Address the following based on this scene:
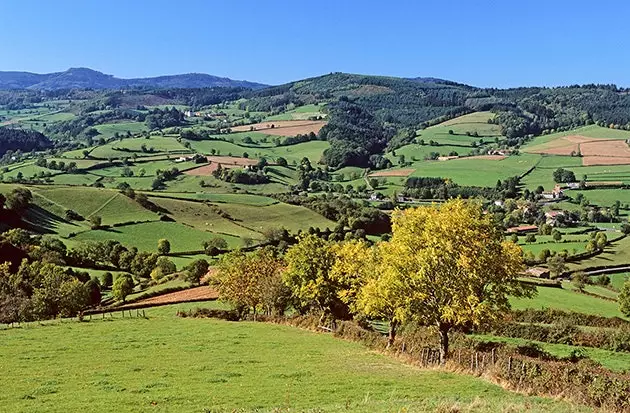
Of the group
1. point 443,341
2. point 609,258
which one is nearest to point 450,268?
point 443,341

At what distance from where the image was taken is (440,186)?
19088cm

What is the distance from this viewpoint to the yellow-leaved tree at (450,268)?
33719mm

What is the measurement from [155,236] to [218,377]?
3733 inches

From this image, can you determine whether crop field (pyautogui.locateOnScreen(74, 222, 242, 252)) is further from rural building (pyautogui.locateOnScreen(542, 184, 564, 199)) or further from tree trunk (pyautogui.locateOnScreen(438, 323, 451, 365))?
rural building (pyautogui.locateOnScreen(542, 184, 564, 199))

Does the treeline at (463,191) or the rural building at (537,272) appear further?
the treeline at (463,191)

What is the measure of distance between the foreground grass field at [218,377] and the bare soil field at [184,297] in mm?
24966

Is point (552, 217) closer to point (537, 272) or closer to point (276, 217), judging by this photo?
point (537, 272)

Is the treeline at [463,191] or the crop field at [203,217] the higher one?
the treeline at [463,191]

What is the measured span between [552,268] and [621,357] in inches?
2199

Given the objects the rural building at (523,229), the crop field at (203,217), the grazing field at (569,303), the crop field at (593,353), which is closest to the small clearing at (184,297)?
the crop field at (593,353)

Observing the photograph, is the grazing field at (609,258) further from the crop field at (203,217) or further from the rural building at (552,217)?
the crop field at (203,217)

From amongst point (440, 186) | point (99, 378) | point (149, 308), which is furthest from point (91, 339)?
point (440, 186)

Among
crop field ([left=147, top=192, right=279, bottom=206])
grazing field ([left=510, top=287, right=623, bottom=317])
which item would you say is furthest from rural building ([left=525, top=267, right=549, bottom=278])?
crop field ([left=147, top=192, right=279, bottom=206])

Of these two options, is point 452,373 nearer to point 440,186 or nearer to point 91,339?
point 91,339
